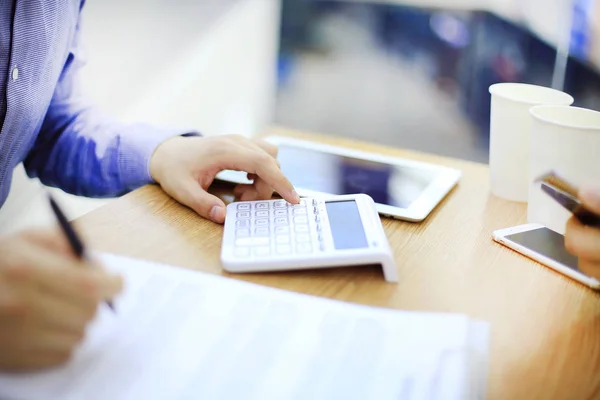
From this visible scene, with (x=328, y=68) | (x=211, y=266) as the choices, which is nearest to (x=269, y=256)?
(x=211, y=266)

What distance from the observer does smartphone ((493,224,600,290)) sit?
1.89 feet

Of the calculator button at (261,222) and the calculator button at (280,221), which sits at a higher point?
the calculator button at (280,221)

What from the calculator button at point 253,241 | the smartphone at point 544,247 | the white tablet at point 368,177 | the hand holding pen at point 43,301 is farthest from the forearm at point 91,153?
the smartphone at point 544,247

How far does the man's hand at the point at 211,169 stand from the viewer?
645 mm

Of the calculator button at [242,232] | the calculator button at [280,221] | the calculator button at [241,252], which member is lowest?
the calculator button at [241,252]

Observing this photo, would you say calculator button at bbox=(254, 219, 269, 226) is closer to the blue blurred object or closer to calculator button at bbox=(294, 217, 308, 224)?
calculator button at bbox=(294, 217, 308, 224)

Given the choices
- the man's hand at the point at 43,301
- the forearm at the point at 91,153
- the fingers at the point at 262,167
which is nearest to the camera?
the man's hand at the point at 43,301

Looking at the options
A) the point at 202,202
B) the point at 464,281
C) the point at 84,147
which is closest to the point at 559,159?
the point at 464,281

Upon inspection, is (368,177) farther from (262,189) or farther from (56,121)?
(56,121)

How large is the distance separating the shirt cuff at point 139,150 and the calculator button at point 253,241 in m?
0.21

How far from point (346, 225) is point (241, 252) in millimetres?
109

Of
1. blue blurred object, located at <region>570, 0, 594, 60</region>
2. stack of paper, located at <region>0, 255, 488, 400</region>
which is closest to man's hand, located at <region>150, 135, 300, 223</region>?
stack of paper, located at <region>0, 255, 488, 400</region>

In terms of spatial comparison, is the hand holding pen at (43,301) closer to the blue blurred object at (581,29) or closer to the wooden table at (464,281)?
the wooden table at (464,281)

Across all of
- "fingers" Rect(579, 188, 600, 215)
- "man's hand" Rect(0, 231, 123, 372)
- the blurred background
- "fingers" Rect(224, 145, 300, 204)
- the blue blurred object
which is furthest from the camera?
the blurred background
